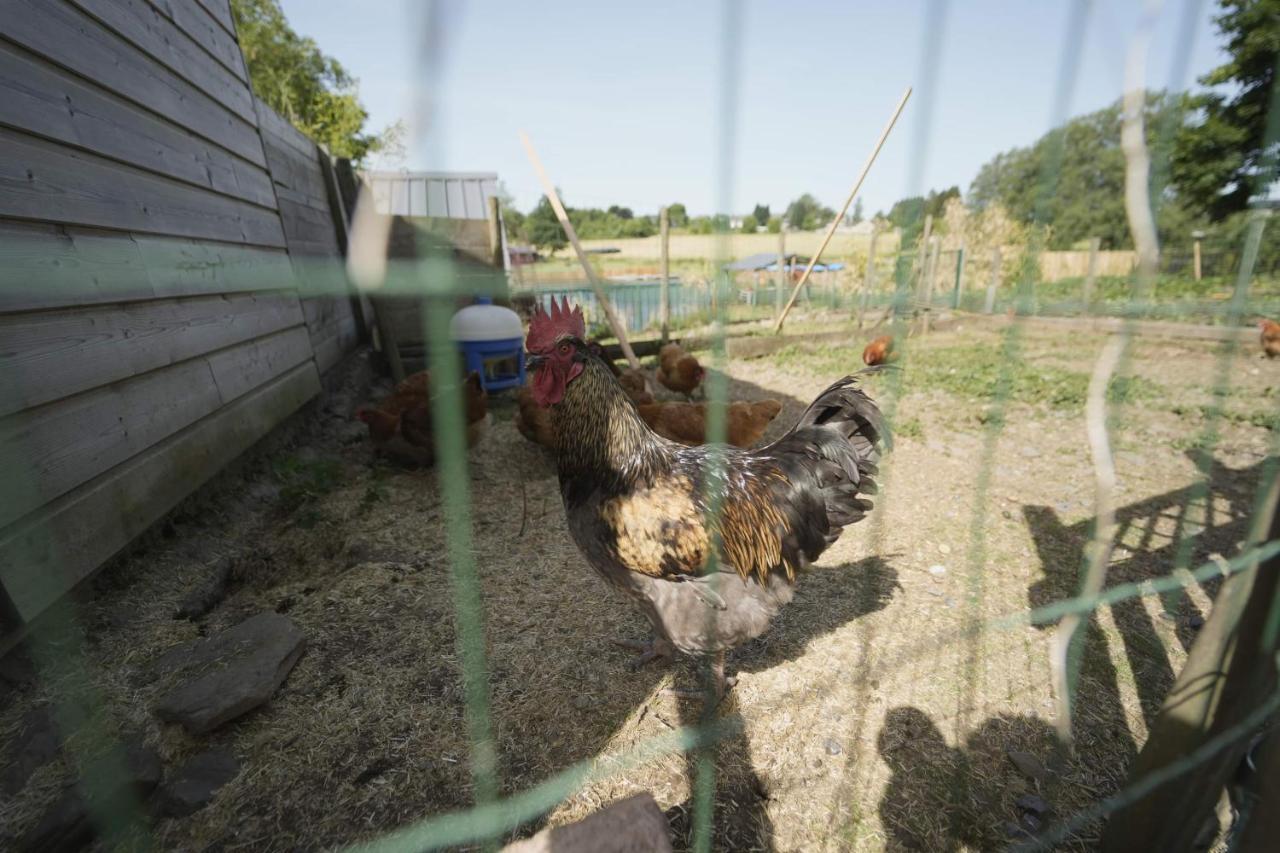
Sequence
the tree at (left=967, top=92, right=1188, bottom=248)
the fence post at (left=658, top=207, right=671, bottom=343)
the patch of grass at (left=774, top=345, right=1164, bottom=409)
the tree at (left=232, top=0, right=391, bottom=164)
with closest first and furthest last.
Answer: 1. the patch of grass at (left=774, top=345, right=1164, bottom=409)
2. the fence post at (left=658, top=207, right=671, bottom=343)
3. the tree at (left=967, top=92, right=1188, bottom=248)
4. the tree at (left=232, top=0, right=391, bottom=164)

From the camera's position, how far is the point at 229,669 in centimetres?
207

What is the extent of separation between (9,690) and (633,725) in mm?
2420

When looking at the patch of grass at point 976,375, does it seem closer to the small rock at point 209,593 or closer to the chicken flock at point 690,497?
the chicken flock at point 690,497

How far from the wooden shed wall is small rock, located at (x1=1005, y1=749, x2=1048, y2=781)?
280cm

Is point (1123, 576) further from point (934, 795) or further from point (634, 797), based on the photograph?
point (634, 797)

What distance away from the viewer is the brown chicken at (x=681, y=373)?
6125 mm

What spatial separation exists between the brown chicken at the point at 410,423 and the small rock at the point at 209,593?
5.11ft

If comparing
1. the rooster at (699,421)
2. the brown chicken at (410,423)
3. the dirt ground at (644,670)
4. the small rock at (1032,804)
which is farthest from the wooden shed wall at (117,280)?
the rooster at (699,421)

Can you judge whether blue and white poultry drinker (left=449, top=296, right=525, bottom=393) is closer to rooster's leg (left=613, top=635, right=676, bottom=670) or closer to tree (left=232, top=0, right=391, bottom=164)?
rooster's leg (left=613, top=635, right=676, bottom=670)

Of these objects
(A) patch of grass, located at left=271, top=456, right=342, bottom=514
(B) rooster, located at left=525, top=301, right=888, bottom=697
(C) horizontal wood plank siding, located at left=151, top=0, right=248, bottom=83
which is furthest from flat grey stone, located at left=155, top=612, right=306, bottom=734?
(C) horizontal wood plank siding, located at left=151, top=0, right=248, bottom=83

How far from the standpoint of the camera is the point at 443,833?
993mm

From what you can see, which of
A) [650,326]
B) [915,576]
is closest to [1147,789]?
[915,576]

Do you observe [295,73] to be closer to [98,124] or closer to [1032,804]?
[98,124]

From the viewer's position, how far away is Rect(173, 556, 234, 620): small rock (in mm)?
2496
